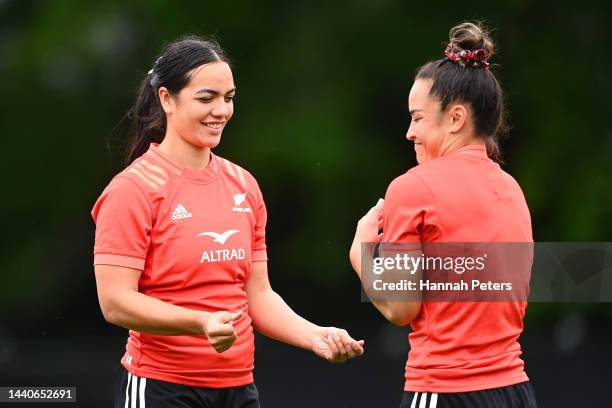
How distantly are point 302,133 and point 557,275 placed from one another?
145 inches

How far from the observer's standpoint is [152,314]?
362cm

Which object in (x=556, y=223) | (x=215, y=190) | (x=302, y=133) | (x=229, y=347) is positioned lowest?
(x=229, y=347)

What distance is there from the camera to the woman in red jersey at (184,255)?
12.1 feet

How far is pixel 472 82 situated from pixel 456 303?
707 millimetres

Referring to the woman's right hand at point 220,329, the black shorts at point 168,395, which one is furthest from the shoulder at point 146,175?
the black shorts at point 168,395

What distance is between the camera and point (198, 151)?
3.97 metres

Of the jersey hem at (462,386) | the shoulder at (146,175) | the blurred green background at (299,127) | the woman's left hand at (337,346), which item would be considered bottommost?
the jersey hem at (462,386)

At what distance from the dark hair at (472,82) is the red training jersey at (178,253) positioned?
2.78 feet

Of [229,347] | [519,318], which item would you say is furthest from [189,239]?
[519,318]

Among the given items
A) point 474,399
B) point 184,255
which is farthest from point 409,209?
point 184,255

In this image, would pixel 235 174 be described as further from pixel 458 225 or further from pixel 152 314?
pixel 458 225

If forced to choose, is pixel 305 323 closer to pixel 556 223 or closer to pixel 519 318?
pixel 519 318

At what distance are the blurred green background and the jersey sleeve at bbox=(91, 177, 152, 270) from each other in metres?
5.21

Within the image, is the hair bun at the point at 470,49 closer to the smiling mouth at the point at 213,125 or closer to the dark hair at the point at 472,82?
the dark hair at the point at 472,82
